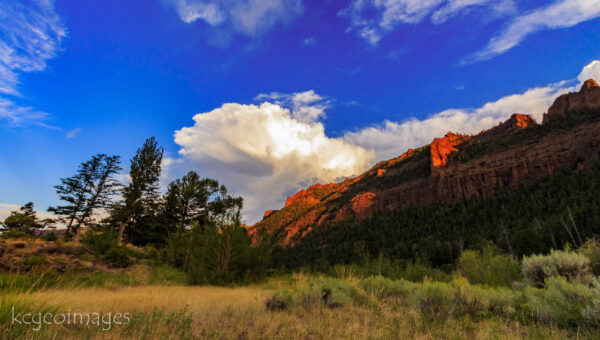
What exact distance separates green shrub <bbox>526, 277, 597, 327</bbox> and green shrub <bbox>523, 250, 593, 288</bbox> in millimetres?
2014

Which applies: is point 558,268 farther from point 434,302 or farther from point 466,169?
point 466,169

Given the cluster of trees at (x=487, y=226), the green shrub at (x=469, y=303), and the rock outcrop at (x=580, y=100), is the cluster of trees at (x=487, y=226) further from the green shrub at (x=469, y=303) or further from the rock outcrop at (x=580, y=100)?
the rock outcrop at (x=580, y=100)

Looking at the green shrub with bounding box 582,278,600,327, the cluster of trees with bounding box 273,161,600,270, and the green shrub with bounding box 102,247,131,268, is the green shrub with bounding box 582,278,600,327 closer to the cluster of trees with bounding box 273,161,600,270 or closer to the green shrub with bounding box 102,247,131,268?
the green shrub with bounding box 102,247,131,268

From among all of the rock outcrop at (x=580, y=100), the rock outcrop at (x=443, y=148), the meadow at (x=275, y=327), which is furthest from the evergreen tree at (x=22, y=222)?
the rock outcrop at (x=580, y=100)

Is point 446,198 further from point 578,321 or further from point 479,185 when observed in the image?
point 578,321

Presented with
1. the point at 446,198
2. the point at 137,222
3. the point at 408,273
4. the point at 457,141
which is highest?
the point at 457,141

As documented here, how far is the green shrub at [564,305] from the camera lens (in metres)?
4.22

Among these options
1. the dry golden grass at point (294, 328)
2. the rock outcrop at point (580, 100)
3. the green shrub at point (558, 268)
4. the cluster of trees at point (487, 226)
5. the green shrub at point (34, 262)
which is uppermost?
the rock outcrop at point (580, 100)

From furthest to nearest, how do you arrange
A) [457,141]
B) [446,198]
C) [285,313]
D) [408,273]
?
[457,141] < [446,198] < [408,273] < [285,313]

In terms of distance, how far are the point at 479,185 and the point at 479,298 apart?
4158 inches

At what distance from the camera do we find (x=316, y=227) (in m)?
125

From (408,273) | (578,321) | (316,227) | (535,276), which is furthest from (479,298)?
(316,227)

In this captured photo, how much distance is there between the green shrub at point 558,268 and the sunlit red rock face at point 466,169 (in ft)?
204

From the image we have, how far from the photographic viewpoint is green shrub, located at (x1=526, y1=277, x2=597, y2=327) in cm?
422
